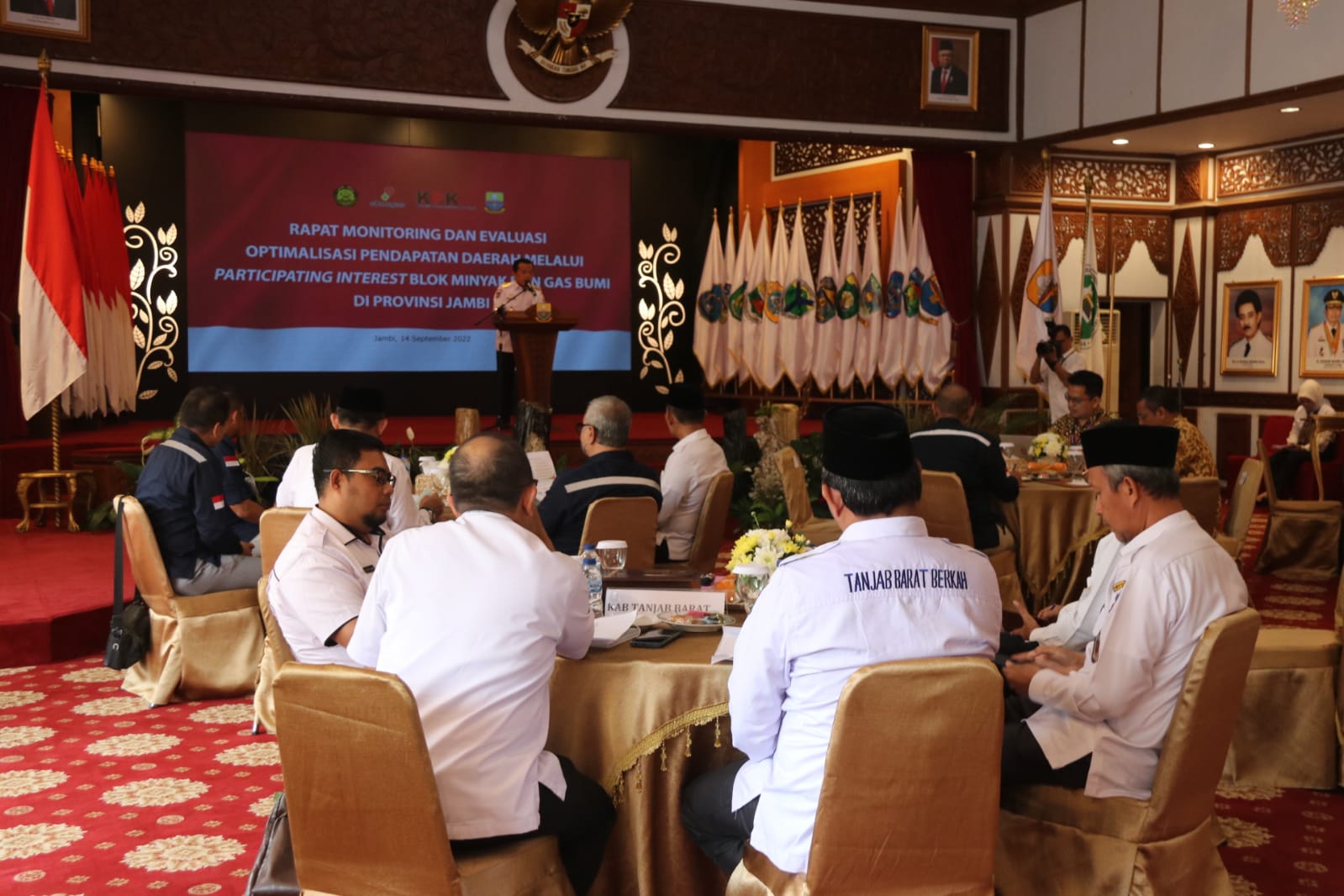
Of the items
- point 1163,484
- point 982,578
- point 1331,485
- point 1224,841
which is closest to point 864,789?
point 982,578

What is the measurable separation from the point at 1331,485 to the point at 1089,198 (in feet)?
10.7

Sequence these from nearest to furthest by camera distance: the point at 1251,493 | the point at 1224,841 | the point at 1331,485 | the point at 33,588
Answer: the point at 1224,841 → the point at 1251,493 → the point at 33,588 → the point at 1331,485

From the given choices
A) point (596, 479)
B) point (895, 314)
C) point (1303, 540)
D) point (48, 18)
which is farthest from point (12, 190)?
point (1303, 540)

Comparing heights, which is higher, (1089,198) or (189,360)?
(1089,198)

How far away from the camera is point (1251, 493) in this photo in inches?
245

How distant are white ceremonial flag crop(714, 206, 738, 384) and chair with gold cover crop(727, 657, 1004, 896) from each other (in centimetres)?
1109

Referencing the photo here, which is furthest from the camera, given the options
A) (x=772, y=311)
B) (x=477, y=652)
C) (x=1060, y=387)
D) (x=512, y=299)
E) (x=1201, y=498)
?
(x=772, y=311)

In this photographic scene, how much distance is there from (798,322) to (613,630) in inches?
385

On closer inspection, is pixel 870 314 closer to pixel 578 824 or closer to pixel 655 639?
pixel 655 639

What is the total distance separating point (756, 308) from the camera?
13117mm

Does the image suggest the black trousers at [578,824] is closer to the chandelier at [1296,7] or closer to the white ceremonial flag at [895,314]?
the chandelier at [1296,7]

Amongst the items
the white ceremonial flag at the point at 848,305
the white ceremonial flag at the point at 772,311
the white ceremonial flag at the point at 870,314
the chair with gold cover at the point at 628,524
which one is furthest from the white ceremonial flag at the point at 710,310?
the chair with gold cover at the point at 628,524

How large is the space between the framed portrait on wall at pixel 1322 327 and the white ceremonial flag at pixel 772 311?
4.88 metres

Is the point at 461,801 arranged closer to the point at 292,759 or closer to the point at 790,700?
the point at 292,759
